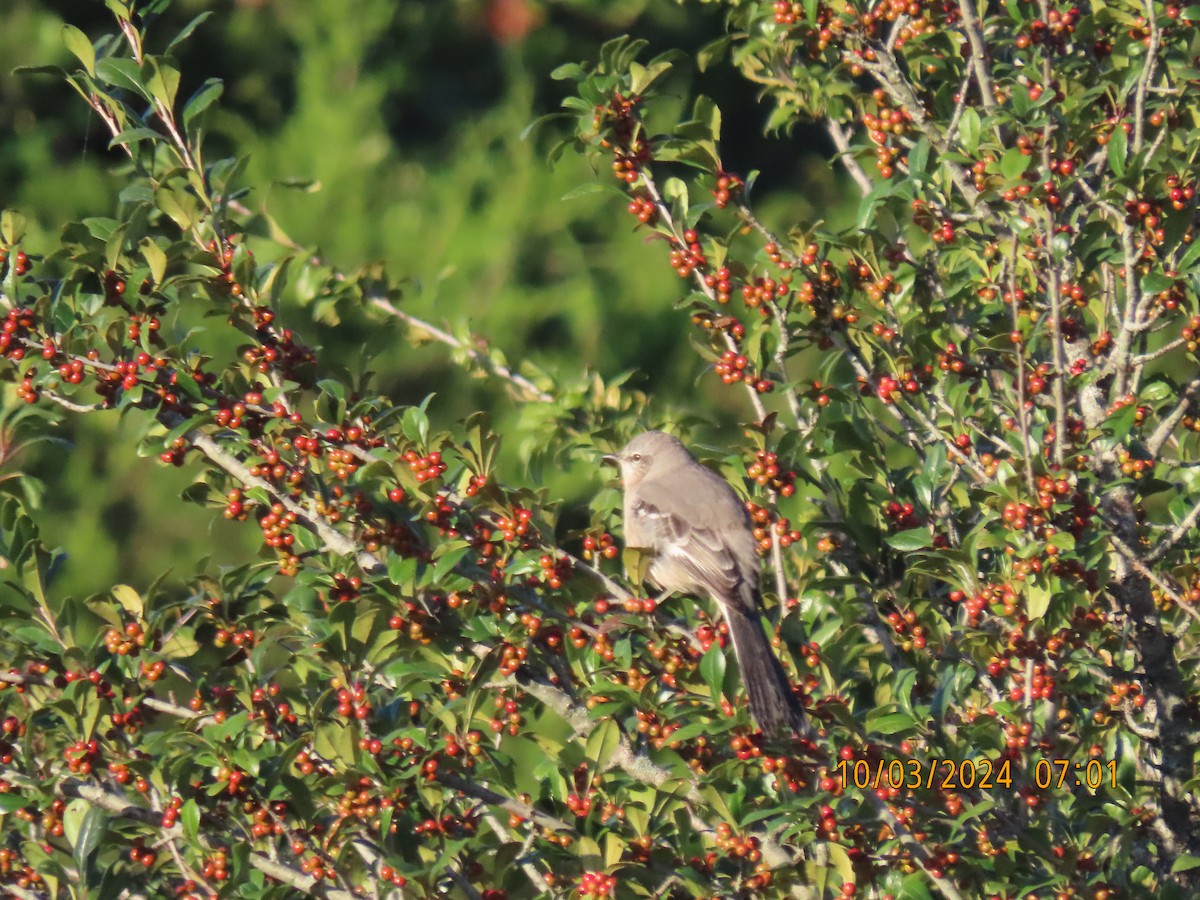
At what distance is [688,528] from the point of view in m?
4.64

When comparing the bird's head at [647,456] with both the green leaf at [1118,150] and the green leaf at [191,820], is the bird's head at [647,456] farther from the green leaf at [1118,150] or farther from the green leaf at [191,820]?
the green leaf at [191,820]

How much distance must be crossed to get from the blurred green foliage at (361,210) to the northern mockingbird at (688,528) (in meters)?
2.68

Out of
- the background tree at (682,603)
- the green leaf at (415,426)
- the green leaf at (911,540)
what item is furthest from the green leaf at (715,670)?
the green leaf at (415,426)

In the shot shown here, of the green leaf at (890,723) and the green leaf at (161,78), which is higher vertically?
the green leaf at (161,78)

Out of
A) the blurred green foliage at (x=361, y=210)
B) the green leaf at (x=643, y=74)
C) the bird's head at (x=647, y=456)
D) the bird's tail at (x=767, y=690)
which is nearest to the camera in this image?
the bird's tail at (x=767, y=690)

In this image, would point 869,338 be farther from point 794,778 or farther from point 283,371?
point 283,371

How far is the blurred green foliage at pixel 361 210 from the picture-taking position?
8609mm

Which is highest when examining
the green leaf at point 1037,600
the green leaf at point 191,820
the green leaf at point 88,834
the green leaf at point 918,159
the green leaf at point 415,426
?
the green leaf at point 918,159

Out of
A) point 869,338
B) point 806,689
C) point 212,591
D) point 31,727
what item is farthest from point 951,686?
point 31,727

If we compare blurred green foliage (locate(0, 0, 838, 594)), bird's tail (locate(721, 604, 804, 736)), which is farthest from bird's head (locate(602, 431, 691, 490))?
blurred green foliage (locate(0, 0, 838, 594))

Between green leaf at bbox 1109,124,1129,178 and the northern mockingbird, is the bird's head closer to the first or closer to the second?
the northern mockingbird

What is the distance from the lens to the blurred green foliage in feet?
28.2

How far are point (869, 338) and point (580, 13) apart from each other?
8417 mm

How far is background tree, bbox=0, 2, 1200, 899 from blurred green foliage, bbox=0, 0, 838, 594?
429 centimetres
